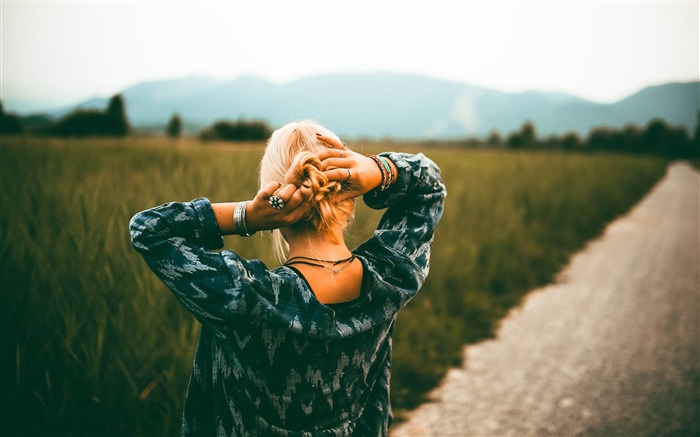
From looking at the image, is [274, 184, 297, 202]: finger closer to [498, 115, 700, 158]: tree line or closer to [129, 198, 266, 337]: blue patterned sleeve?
[129, 198, 266, 337]: blue patterned sleeve

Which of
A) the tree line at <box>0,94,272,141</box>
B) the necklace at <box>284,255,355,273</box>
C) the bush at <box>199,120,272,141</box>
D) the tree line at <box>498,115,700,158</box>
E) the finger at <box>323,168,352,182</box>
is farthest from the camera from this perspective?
the tree line at <box>498,115,700,158</box>

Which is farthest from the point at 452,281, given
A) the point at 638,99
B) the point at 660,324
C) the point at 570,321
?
the point at 638,99

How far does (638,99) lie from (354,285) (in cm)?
22394

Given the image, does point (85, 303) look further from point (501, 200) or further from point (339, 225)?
point (501, 200)

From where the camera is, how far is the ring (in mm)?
878

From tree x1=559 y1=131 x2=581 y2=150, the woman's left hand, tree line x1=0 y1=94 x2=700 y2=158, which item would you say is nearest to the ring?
the woman's left hand

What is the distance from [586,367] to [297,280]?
3.01 m

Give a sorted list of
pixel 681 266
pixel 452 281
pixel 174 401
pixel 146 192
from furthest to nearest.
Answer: pixel 681 266, pixel 452 281, pixel 146 192, pixel 174 401

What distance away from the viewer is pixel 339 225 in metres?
1.15

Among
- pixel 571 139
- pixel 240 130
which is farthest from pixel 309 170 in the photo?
pixel 571 139

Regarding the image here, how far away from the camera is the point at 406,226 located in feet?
4.31

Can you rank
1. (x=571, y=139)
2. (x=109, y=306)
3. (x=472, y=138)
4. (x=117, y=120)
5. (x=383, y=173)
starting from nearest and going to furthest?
1. (x=383, y=173)
2. (x=109, y=306)
3. (x=117, y=120)
4. (x=472, y=138)
5. (x=571, y=139)

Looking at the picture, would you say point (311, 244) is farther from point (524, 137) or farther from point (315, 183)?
point (524, 137)

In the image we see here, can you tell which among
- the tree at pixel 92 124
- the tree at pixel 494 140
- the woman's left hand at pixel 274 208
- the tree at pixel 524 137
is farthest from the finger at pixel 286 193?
the tree at pixel 524 137
